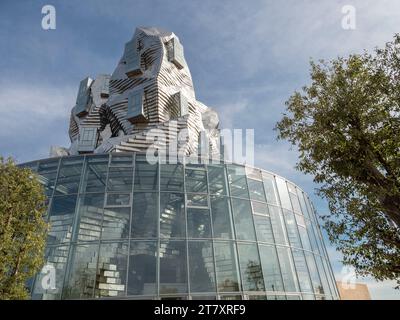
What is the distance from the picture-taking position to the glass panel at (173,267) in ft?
48.0

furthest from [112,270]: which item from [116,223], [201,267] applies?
[201,267]

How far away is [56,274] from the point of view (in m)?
14.9

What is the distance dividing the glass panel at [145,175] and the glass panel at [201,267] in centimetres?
433

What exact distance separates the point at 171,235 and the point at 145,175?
173 inches

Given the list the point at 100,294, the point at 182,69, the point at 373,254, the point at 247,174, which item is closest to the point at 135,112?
the point at 182,69

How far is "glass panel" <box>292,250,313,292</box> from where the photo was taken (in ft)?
58.1

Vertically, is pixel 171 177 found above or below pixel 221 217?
above

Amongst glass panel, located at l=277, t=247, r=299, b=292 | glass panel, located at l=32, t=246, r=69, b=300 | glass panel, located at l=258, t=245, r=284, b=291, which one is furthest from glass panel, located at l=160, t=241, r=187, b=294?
glass panel, located at l=277, t=247, r=299, b=292

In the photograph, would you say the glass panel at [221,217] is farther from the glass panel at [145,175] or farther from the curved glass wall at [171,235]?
the glass panel at [145,175]

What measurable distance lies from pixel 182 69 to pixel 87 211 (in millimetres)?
27579

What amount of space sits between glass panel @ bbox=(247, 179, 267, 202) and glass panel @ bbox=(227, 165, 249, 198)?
377 millimetres

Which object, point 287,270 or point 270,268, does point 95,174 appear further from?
point 287,270

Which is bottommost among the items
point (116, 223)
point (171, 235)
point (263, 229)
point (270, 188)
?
point (171, 235)
